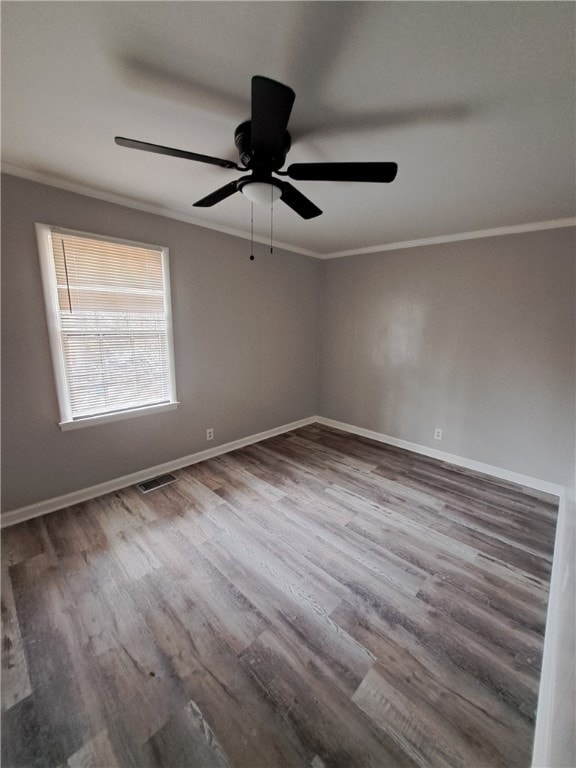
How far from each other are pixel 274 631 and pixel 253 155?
2336mm

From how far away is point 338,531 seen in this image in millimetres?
2164

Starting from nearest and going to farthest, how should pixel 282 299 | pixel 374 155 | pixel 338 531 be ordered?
pixel 374 155
pixel 338 531
pixel 282 299

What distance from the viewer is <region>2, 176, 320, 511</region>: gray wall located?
2037mm

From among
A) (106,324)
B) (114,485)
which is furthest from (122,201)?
(114,485)

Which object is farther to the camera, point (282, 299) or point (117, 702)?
point (282, 299)

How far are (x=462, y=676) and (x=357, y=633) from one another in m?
0.46

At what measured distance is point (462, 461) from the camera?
10.6 ft

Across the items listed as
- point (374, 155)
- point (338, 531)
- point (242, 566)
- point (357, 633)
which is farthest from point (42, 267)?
point (357, 633)

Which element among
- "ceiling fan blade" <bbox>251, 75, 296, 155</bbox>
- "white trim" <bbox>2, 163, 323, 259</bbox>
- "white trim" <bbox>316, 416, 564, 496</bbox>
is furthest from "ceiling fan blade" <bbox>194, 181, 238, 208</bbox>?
"white trim" <bbox>316, 416, 564, 496</bbox>

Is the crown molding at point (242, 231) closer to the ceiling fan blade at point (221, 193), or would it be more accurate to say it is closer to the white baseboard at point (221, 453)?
the ceiling fan blade at point (221, 193)

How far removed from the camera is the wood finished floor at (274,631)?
1059 mm

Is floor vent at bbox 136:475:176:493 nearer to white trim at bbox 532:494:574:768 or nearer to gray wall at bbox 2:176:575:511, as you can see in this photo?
gray wall at bbox 2:176:575:511

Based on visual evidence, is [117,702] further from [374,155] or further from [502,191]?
[502,191]

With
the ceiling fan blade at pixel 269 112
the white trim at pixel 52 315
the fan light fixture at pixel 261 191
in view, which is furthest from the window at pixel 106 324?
the ceiling fan blade at pixel 269 112
